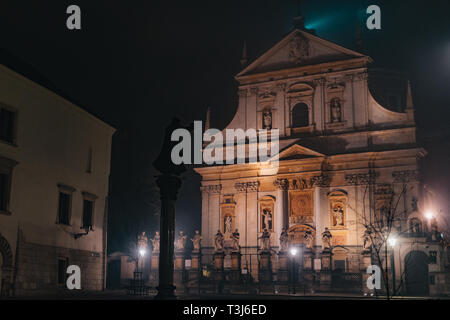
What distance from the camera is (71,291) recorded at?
30.1 meters

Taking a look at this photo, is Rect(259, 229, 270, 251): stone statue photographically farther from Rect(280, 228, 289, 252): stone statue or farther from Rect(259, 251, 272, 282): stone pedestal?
Rect(280, 228, 289, 252): stone statue

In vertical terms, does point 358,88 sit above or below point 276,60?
below

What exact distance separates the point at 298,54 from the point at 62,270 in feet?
95.7

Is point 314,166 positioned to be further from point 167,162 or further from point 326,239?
point 167,162

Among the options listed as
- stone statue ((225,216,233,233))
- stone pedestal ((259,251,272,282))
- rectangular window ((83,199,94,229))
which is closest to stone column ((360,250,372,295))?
stone pedestal ((259,251,272,282))

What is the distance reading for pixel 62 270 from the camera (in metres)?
30.2

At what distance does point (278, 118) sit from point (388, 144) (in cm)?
947

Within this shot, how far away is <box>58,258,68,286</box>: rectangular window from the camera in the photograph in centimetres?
2991

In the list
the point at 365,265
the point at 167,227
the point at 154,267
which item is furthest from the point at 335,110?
the point at 167,227

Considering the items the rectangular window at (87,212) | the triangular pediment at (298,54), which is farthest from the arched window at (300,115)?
the rectangular window at (87,212)

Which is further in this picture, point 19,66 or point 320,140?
point 320,140
